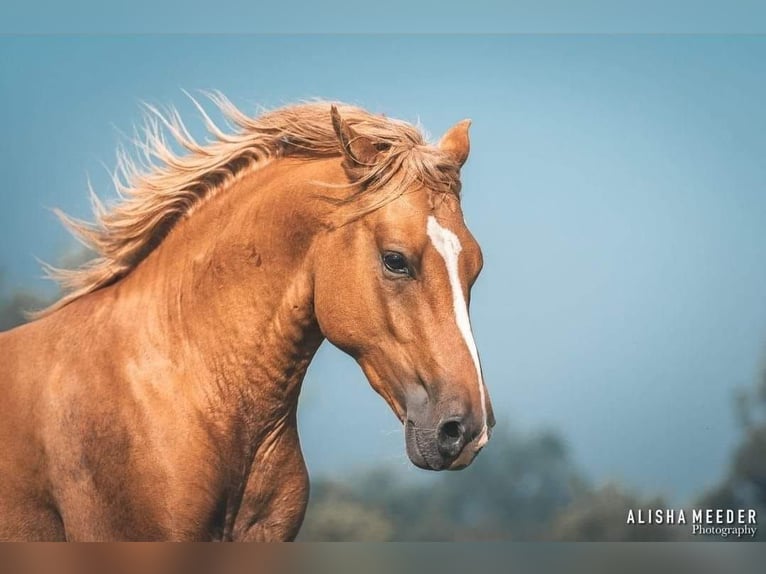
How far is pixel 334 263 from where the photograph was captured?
95.1 inches

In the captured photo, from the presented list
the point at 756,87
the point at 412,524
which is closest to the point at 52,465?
the point at 412,524

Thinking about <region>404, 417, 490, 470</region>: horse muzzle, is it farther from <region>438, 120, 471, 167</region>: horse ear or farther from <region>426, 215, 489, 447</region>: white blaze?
<region>438, 120, 471, 167</region>: horse ear

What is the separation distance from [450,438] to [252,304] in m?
0.64

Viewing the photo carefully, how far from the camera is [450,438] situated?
227 centimetres

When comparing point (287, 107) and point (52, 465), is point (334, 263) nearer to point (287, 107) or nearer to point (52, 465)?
point (287, 107)

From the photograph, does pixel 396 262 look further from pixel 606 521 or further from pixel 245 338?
pixel 606 521

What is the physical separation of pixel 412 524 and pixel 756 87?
8.14 ft

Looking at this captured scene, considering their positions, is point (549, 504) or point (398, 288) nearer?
point (398, 288)

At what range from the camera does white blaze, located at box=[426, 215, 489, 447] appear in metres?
2.31

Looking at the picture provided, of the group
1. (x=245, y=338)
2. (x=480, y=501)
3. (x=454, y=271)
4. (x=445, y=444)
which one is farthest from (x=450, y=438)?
(x=480, y=501)

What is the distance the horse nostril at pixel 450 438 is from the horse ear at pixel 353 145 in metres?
0.69

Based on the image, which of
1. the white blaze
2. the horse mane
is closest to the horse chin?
the white blaze

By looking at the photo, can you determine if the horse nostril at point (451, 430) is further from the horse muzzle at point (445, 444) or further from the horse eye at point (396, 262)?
the horse eye at point (396, 262)

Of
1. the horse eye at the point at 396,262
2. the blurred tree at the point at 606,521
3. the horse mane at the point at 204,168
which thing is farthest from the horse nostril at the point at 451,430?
the blurred tree at the point at 606,521
